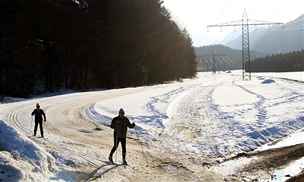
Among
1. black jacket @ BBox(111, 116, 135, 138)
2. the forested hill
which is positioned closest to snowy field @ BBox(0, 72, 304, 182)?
black jacket @ BBox(111, 116, 135, 138)

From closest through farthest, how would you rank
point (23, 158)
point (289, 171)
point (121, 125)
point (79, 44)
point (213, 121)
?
point (23, 158) < point (121, 125) < point (289, 171) < point (213, 121) < point (79, 44)

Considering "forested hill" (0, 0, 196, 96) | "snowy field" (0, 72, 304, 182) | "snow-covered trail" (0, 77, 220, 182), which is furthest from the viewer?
"forested hill" (0, 0, 196, 96)

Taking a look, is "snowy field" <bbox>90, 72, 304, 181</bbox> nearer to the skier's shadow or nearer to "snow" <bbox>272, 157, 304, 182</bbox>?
"snow" <bbox>272, 157, 304, 182</bbox>

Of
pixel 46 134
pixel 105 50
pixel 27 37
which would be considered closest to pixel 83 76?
pixel 105 50

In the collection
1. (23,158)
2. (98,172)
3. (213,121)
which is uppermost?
(23,158)

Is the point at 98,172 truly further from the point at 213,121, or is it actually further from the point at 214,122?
the point at 213,121

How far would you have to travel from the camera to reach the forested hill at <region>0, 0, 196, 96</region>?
5603 cm

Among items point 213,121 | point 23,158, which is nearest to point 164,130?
point 213,121

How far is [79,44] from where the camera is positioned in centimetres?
6625

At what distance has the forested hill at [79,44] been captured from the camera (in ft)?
184

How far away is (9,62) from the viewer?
2159 inches

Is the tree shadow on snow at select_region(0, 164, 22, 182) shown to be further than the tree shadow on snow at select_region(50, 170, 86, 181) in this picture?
No

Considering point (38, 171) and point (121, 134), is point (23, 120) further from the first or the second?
point (38, 171)

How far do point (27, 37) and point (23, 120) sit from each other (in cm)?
2744
